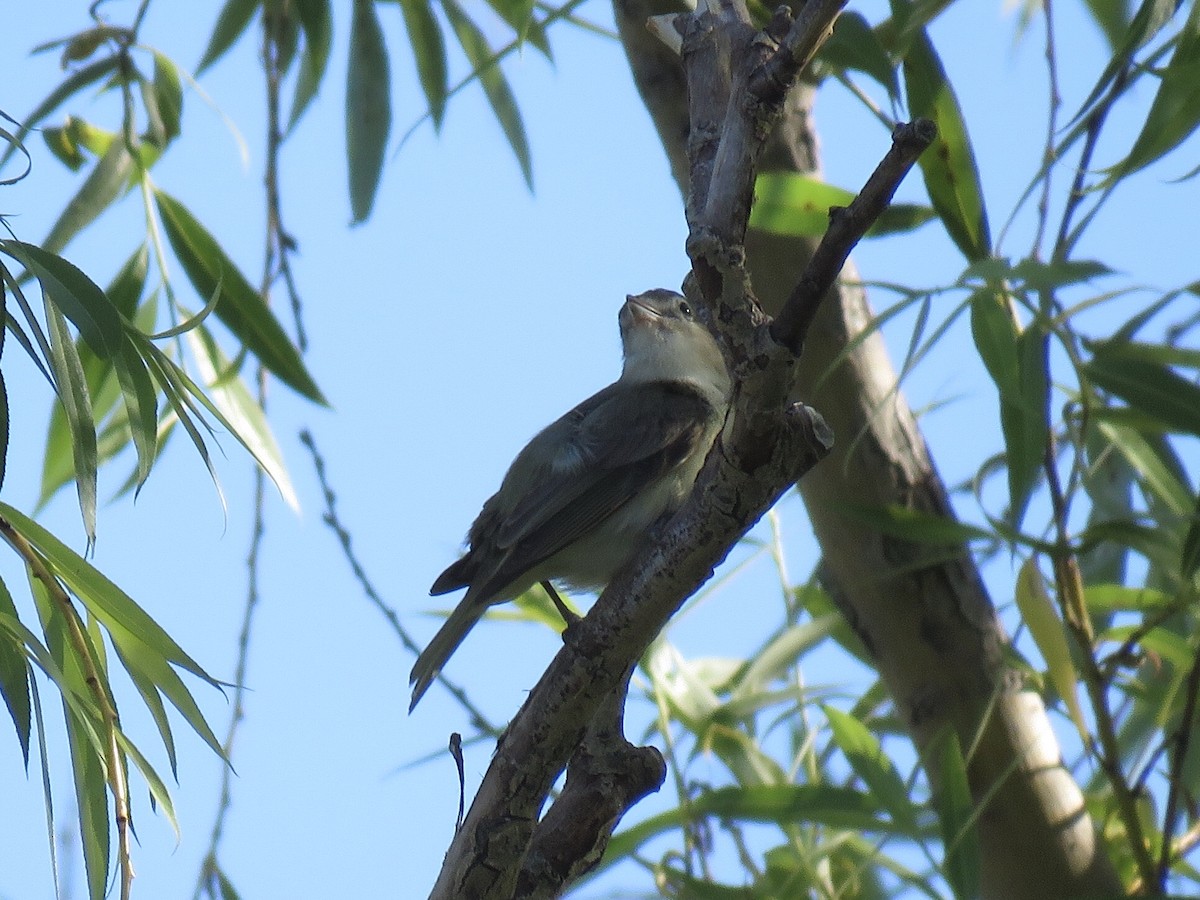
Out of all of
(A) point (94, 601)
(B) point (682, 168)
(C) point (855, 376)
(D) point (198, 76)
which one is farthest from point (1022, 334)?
(D) point (198, 76)

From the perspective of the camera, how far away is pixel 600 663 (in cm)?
193

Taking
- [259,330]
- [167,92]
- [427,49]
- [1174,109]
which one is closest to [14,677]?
[259,330]

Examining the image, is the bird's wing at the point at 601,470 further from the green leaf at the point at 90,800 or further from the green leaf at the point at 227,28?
the green leaf at the point at 227,28

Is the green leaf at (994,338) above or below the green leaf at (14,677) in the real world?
above

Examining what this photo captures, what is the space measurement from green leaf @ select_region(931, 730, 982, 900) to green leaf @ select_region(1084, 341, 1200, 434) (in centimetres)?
75

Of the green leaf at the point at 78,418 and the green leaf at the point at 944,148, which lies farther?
the green leaf at the point at 944,148

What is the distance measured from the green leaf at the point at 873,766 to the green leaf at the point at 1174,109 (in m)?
1.25

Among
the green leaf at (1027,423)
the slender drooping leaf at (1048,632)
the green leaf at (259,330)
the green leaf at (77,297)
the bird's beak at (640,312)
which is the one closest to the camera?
the green leaf at (77,297)

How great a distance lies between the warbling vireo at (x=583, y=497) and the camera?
286 cm

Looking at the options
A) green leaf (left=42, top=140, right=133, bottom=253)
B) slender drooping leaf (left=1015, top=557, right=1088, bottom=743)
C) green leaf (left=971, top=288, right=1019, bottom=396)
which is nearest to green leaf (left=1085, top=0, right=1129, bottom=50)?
green leaf (left=971, top=288, right=1019, bottom=396)

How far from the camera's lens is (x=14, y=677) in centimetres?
173

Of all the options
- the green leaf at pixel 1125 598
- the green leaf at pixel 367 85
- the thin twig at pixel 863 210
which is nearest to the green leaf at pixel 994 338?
the green leaf at pixel 1125 598

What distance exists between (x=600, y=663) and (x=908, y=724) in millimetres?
1524

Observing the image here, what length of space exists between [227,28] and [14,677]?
2259 mm
